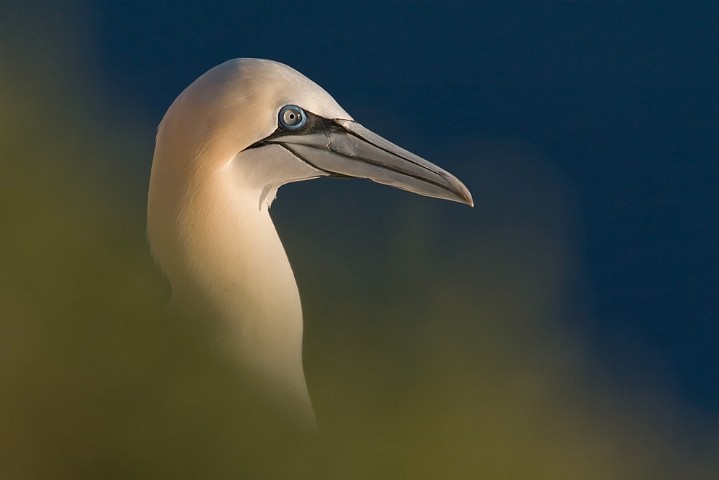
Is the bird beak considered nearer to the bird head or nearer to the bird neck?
the bird head

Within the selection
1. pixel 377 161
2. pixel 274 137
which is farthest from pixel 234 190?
pixel 377 161

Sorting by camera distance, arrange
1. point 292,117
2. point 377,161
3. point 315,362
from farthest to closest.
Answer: point 377,161
point 292,117
point 315,362

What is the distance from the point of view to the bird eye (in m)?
3.05

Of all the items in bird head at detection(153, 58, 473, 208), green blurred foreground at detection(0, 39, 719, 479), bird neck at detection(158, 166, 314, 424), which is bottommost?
green blurred foreground at detection(0, 39, 719, 479)

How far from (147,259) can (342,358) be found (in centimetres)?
35

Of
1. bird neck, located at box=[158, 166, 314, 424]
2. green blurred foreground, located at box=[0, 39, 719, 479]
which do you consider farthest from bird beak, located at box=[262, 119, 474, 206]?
green blurred foreground, located at box=[0, 39, 719, 479]

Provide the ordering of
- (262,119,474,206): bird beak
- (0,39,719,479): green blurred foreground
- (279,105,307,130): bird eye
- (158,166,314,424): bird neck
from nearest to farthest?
(0,39,719,479): green blurred foreground < (158,166,314,424): bird neck < (279,105,307,130): bird eye < (262,119,474,206): bird beak

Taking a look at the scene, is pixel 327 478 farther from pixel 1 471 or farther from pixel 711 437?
pixel 711 437

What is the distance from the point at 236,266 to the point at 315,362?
1.56 meters

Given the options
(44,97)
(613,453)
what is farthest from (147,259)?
(613,453)

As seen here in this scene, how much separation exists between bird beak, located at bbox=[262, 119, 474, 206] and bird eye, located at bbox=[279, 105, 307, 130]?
102 mm

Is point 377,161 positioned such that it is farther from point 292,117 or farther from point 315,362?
point 315,362

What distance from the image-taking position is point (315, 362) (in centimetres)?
136

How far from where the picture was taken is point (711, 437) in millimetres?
1476
